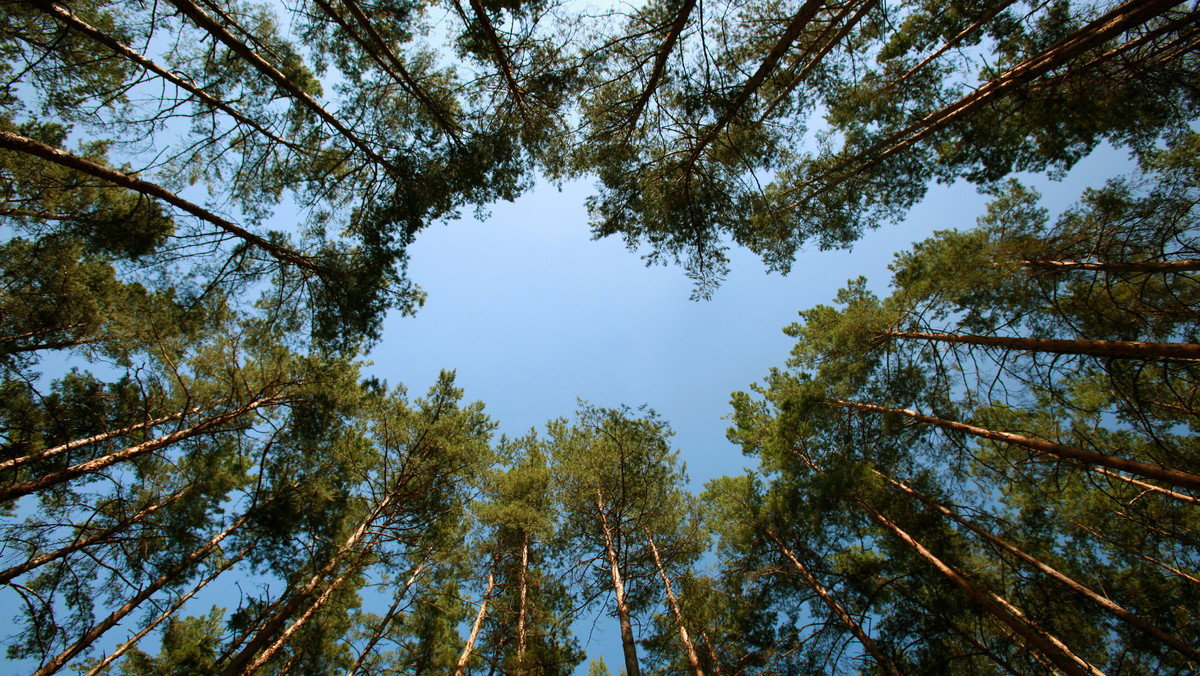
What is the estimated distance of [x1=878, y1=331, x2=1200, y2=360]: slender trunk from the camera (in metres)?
3.74

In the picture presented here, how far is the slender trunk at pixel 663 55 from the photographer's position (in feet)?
15.3

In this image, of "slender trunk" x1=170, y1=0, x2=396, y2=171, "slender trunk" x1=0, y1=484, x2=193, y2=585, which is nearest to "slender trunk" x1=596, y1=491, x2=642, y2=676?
"slender trunk" x1=0, y1=484, x2=193, y2=585

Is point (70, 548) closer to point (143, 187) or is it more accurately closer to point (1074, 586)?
point (143, 187)

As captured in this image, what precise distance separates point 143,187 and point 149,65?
75.6 inches

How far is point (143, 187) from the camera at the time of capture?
14.1ft

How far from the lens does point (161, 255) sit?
17.5 ft

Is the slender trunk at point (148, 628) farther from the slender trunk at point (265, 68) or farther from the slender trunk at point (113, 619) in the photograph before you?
the slender trunk at point (265, 68)

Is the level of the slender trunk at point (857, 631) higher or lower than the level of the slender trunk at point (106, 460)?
lower

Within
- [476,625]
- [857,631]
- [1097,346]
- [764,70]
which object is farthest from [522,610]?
[764,70]

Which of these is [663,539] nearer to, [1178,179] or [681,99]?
[681,99]

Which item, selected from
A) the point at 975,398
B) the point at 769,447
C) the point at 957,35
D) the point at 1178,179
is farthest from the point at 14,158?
the point at 1178,179

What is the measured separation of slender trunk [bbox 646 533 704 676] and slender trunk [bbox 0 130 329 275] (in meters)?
7.88

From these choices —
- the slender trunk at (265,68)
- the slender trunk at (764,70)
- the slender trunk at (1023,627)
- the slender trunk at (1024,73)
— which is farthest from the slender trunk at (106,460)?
the slender trunk at (1024,73)

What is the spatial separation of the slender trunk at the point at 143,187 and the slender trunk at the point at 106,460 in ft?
10.9
